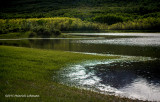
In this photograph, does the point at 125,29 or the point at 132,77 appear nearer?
the point at 132,77

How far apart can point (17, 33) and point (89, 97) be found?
4687 inches

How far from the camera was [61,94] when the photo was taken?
12.4 m

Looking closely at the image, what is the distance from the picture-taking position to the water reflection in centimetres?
1541

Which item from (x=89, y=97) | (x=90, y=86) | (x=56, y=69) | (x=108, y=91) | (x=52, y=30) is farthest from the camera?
(x=52, y=30)

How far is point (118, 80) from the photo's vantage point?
18984 millimetres

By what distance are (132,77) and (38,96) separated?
41.4 feet

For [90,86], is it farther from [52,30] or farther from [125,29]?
[125,29]

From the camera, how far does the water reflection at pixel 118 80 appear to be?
15.4 metres

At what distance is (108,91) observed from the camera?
15422 mm

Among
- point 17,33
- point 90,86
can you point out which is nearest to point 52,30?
point 17,33

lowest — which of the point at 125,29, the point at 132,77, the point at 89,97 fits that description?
the point at 125,29

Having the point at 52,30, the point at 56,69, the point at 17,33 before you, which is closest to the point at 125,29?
the point at 52,30

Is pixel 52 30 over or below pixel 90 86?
below

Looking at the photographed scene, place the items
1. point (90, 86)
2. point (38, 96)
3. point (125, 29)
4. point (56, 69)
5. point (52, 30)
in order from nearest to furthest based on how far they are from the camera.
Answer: point (38, 96), point (90, 86), point (56, 69), point (52, 30), point (125, 29)
